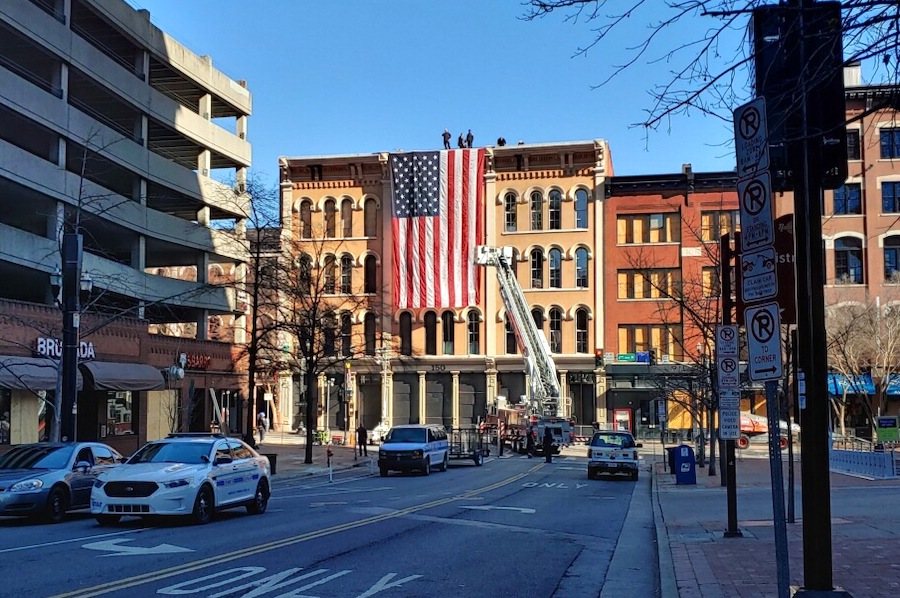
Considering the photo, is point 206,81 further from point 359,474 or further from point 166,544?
point 166,544

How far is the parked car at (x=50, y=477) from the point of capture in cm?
1675

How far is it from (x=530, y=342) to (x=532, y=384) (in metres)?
2.32

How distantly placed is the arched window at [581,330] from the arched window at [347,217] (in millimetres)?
16435

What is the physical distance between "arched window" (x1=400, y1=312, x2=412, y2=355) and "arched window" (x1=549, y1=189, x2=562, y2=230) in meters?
11.4

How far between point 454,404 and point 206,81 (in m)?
27.0

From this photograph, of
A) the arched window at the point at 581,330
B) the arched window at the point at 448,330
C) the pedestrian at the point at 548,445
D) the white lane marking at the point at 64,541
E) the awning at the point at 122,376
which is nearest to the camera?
the white lane marking at the point at 64,541

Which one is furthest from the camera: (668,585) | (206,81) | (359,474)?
(206,81)

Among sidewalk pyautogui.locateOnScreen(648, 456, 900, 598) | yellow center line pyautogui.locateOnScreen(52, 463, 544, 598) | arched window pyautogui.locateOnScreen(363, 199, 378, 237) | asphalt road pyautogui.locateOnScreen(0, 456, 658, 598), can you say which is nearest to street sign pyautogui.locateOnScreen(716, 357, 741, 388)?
sidewalk pyautogui.locateOnScreen(648, 456, 900, 598)

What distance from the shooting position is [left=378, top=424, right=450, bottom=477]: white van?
33.7 m

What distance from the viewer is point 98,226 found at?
3962 cm

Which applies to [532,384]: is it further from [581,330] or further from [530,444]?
[581,330]

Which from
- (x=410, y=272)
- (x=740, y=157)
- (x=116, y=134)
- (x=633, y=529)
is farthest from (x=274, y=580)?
(x=410, y=272)

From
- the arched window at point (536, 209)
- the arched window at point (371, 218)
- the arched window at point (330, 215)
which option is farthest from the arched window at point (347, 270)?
the arched window at point (536, 209)

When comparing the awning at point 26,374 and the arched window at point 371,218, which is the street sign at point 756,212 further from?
the arched window at point 371,218
